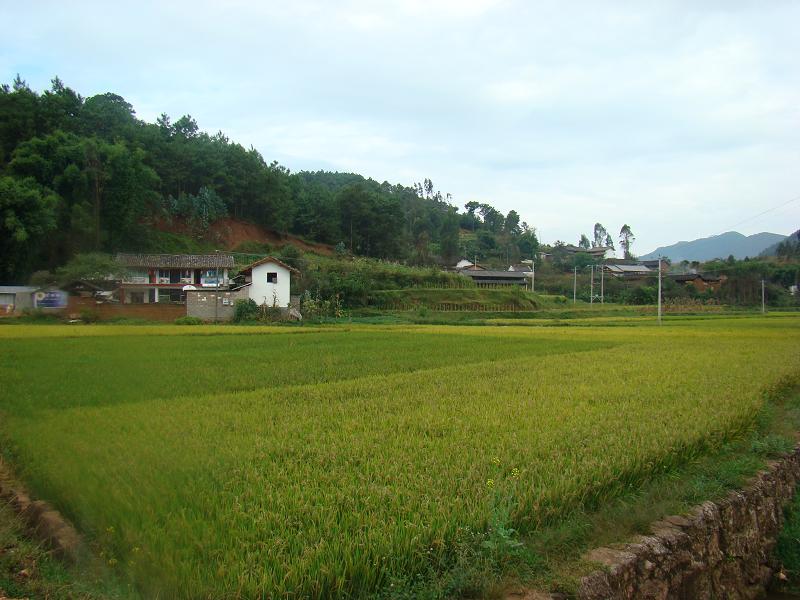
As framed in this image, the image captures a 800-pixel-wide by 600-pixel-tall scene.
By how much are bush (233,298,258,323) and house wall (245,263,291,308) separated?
201 centimetres

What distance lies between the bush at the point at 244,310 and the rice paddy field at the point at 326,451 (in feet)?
64.4

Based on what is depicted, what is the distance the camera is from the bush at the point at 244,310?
31.8 metres

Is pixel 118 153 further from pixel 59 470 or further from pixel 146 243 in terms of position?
pixel 59 470

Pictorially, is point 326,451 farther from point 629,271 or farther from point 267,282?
point 629,271

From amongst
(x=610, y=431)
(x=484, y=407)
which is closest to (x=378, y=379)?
(x=484, y=407)

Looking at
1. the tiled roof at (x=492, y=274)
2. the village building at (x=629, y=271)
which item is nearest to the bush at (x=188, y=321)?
the tiled roof at (x=492, y=274)

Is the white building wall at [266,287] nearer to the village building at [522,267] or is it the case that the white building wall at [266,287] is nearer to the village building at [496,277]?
the village building at [496,277]

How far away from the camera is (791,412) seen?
889 cm

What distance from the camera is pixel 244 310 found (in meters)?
32.1

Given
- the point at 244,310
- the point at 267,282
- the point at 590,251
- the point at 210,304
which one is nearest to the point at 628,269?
the point at 590,251

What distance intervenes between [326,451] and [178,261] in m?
32.7

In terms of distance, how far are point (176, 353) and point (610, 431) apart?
1070 centimetres

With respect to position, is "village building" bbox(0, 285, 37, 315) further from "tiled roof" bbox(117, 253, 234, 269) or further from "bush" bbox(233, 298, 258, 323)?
"bush" bbox(233, 298, 258, 323)

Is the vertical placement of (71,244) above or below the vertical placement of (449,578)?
above
